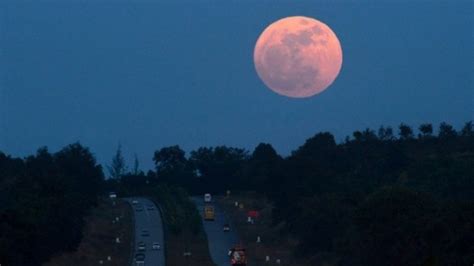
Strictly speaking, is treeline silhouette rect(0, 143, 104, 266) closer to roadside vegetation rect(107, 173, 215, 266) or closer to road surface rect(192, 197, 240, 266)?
roadside vegetation rect(107, 173, 215, 266)

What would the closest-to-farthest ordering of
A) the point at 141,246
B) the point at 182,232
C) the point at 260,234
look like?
1. the point at 141,246
2. the point at 260,234
3. the point at 182,232

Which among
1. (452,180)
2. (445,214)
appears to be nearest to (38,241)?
(445,214)

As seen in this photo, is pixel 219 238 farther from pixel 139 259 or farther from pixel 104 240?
pixel 139 259

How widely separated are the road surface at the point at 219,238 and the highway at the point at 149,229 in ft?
11.8

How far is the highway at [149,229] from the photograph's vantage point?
74.4 meters

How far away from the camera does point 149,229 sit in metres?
100

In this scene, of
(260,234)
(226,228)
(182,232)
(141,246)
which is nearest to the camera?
(141,246)

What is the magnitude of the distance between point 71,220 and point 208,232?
23.7 m

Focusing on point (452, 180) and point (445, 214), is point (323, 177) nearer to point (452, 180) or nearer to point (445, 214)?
point (452, 180)

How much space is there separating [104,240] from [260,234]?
12837 mm

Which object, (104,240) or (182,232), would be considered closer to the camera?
(104,240)

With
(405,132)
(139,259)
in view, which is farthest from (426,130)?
(139,259)

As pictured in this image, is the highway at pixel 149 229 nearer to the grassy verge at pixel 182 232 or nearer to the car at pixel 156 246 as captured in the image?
the car at pixel 156 246

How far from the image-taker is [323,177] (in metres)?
93.9
